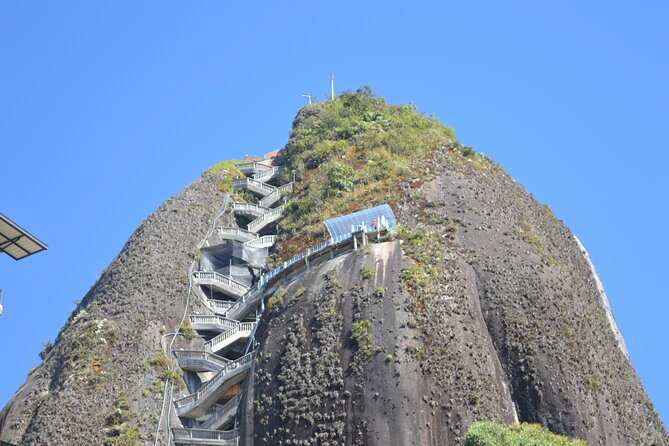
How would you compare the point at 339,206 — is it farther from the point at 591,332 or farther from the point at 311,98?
the point at 311,98

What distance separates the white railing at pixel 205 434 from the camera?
7800 centimetres

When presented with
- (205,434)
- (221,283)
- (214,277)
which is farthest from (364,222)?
(205,434)

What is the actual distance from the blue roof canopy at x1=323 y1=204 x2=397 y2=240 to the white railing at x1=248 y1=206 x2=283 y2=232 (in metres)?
13.8

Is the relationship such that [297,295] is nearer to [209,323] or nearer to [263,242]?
[209,323]

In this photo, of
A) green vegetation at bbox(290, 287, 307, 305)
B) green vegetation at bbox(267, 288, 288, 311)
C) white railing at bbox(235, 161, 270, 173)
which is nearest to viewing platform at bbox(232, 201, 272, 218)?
white railing at bbox(235, 161, 270, 173)

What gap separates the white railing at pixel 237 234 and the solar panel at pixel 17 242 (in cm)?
4617

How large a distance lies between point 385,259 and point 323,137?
27.7 metres

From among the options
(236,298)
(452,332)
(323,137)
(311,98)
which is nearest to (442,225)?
(452,332)

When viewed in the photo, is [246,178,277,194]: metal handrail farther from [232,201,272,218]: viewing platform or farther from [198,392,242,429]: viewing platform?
[198,392,242,429]: viewing platform

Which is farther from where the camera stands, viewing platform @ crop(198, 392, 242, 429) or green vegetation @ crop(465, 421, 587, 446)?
viewing platform @ crop(198, 392, 242, 429)

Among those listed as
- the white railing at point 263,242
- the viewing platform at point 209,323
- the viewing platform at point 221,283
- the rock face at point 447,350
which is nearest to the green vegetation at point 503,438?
the rock face at point 447,350

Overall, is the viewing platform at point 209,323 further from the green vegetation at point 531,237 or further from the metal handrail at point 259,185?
the green vegetation at point 531,237

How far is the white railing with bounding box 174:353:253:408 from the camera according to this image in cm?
8144

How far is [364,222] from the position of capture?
85.1 m
